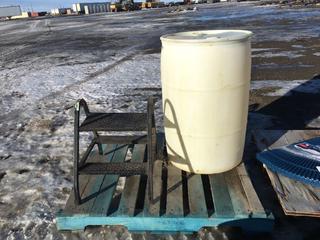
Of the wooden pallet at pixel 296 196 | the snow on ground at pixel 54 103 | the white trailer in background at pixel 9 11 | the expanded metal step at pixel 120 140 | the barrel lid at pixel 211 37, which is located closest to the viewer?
the wooden pallet at pixel 296 196

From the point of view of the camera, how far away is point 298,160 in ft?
9.14

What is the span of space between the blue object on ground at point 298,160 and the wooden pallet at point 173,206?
0.28 m

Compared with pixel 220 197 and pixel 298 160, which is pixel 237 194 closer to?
pixel 220 197

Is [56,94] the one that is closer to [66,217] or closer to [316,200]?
[66,217]

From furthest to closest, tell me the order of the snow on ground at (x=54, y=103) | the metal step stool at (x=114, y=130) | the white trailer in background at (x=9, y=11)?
the white trailer in background at (x=9, y=11) → the snow on ground at (x=54, y=103) → the metal step stool at (x=114, y=130)

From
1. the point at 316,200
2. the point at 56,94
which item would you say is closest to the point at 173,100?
the point at 316,200

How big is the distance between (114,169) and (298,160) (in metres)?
1.53

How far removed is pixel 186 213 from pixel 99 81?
17.5ft

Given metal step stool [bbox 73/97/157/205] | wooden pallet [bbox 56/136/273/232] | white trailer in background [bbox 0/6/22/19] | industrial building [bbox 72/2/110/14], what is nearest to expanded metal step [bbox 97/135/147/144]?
wooden pallet [bbox 56/136/273/232]

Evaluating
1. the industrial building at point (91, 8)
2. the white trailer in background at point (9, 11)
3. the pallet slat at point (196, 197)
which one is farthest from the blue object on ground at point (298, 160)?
the white trailer in background at point (9, 11)

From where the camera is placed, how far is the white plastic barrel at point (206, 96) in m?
2.39

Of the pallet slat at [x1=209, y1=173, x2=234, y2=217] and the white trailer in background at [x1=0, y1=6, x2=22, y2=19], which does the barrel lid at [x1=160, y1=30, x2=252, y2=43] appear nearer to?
the pallet slat at [x1=209, y1=173, x2=234, y2=217]

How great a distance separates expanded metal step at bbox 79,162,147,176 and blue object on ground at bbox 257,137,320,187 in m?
1.11

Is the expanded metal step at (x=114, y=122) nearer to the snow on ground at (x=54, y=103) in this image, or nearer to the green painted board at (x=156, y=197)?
the green painted board at (x=156, y=197)
